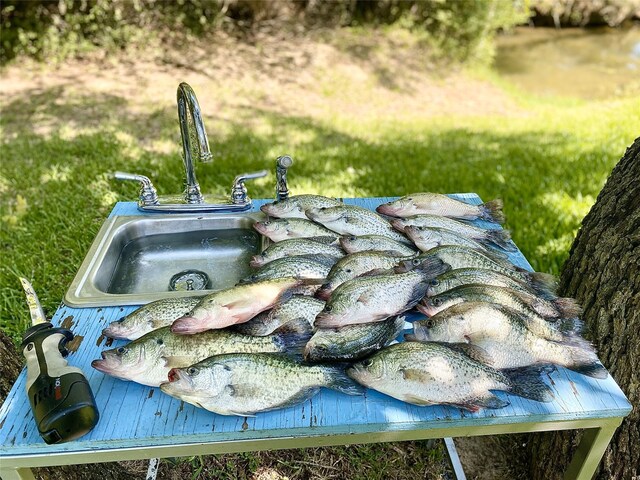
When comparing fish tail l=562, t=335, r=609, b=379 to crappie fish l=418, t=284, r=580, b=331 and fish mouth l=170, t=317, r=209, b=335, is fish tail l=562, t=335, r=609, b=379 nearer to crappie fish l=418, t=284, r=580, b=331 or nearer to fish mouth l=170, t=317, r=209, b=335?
crappie fish l=418, t=284, r=580, b=331

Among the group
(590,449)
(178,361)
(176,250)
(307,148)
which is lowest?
(307,148)

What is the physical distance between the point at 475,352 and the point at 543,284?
56cm

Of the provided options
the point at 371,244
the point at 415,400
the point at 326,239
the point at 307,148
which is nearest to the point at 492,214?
the point at 371,244

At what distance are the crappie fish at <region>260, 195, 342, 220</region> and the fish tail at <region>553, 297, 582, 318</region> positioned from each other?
3.68 ft

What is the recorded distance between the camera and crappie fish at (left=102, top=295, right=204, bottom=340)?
1760 mm

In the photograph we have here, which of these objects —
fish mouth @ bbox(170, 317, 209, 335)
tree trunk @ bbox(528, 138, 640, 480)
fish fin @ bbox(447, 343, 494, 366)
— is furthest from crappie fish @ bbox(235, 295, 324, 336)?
tree trunk @ bbox(528, 138, 640, 480)

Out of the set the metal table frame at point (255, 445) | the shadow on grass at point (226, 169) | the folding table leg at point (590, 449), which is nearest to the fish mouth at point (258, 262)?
the metal table frame at point (255, 445)

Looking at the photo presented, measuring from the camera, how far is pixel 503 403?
1.49 metres

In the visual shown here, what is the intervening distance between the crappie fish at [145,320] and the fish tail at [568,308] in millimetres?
1317

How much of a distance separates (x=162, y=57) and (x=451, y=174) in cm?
725

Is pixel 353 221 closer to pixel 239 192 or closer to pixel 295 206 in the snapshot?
pixel 295 206

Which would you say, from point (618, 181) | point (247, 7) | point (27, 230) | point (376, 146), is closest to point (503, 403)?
point (618, 181)

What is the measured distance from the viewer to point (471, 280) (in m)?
1.86

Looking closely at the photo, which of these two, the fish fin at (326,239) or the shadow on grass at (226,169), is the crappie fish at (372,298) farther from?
the shadow on grass at (226,169)
